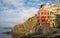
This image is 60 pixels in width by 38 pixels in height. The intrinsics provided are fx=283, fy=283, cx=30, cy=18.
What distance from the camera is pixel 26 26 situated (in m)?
15.3

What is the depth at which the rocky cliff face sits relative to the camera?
1486 cm

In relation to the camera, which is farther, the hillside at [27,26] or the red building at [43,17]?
the hillside at [27,26]

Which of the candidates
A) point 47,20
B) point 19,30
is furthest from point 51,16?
point 19,30

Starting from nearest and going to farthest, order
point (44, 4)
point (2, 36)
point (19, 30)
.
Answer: point (44, 4), point (19, 30), point (2, 36)

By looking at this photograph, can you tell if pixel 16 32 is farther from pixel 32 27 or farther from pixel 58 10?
pixel 58 10

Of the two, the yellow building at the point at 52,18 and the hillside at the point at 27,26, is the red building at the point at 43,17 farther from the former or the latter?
the hillside at the point at 27,26

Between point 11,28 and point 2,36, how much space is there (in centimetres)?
286

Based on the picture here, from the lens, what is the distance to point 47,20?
581 inches

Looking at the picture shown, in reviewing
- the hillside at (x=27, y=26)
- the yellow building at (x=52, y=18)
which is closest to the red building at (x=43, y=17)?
the yellow building at (x=52, y=18)

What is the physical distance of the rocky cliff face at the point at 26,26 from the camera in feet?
48.8

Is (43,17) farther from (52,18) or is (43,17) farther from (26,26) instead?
(26,26)

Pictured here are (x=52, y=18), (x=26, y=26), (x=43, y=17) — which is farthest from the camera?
(x=26, y=26)

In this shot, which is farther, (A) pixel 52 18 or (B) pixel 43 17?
(A) pixel 52 18

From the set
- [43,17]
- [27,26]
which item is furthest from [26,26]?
[43,17]
